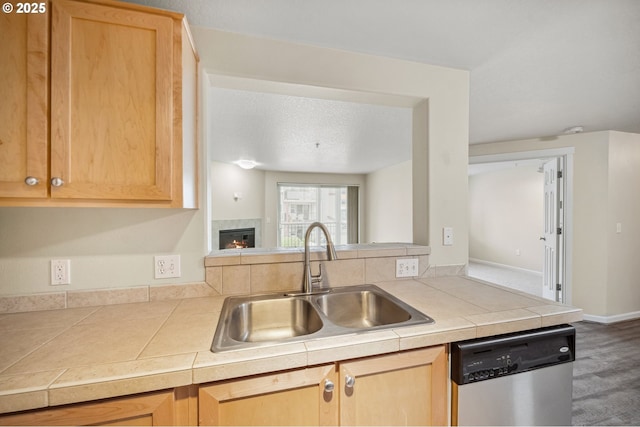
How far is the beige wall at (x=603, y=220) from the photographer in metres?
3.01

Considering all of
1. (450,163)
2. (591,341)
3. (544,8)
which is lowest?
(591,341)

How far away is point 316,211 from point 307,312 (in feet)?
18.3

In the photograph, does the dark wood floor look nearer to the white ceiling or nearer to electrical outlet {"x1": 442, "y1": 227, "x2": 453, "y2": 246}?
electrical outlet {"x1": 442, "y1": 227, "x2": 453, "y2": 246}

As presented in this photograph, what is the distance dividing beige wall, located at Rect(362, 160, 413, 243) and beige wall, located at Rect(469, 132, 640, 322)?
6.86ft

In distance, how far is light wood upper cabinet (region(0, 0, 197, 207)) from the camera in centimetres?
89

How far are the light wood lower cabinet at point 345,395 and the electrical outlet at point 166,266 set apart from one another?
0.69 metres

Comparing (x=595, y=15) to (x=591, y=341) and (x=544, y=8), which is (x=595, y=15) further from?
(x=591, y=341)

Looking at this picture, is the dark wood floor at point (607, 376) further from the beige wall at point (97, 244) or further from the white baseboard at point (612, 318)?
the beige wall at point (97, 244)

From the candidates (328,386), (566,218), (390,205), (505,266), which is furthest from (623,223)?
(328,386)

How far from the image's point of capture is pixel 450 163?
1664 mm

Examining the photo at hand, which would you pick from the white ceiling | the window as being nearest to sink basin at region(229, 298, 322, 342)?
the white ceiling

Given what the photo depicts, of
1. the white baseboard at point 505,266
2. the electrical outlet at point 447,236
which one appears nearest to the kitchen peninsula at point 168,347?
the electrical outlet at point 447,236

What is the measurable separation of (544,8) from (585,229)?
3.18m

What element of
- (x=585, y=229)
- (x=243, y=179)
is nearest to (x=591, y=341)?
(x=585, y=229)
